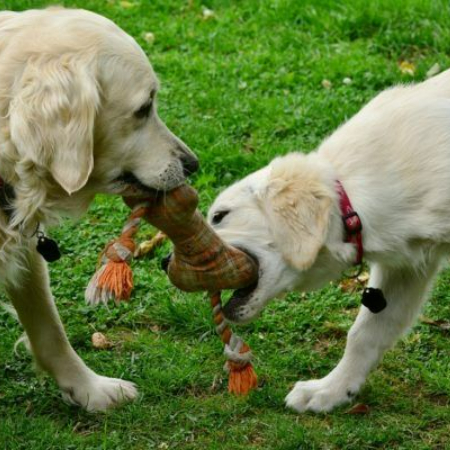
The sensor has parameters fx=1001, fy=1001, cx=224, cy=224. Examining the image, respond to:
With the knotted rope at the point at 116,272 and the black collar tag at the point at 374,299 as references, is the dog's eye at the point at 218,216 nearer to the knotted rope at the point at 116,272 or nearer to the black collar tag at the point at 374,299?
the knotted rope at the point at 116,272

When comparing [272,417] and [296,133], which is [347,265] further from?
[296,133]

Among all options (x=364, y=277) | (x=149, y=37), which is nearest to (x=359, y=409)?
(x=364, y=277)

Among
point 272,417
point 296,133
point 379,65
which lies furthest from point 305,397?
point 379,65

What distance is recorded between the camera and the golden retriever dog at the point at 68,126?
3379 mm

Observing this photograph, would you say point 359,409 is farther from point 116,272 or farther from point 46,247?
point 46,247

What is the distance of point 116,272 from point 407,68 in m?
3.55

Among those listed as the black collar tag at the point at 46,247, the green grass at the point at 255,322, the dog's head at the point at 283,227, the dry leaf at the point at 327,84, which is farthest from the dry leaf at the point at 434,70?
the black collar tag at the point at 46,247

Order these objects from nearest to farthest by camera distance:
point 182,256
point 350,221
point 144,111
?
point 144,111
point 350,221
point 182,256

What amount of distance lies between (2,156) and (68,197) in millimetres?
331

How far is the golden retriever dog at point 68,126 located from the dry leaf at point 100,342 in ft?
2.64

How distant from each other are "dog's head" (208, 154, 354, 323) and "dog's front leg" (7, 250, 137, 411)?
2.14ft

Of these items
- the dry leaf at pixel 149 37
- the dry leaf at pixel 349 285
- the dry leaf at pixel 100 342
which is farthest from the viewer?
the dry leaf at pixel 149 37

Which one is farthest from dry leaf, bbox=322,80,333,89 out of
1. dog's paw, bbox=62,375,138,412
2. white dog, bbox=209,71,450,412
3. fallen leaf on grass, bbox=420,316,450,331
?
dog's paw, bbox=62,375,138,412

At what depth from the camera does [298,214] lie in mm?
3842
